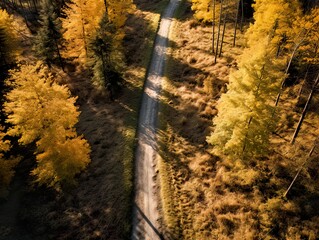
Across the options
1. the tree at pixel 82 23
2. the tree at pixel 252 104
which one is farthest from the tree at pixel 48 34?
the tree at pixel 252 104

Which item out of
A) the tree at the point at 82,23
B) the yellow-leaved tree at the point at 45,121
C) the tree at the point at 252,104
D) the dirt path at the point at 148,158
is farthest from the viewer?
the tree at the point at 82,23

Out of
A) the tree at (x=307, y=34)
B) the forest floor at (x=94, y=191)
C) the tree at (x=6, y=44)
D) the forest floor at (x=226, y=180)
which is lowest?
the forest floor at (x=94, y=191)

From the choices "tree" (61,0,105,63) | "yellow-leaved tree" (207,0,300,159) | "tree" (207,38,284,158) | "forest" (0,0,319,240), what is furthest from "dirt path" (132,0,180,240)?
"tree" (61,0,105,63)

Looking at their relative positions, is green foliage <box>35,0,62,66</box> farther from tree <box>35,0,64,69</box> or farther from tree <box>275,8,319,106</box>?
tree <box>275,8,319,106</box>

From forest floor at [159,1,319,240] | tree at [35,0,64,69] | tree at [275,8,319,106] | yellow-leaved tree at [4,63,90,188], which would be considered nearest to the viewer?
forest floor at [159,1,319,240]

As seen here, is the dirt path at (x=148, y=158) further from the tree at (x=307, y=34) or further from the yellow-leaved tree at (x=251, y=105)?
the tree at (x=307, y=34)

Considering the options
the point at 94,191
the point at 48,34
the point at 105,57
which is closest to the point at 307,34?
the point at 105,57

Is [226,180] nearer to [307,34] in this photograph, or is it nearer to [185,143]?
[185,143]
